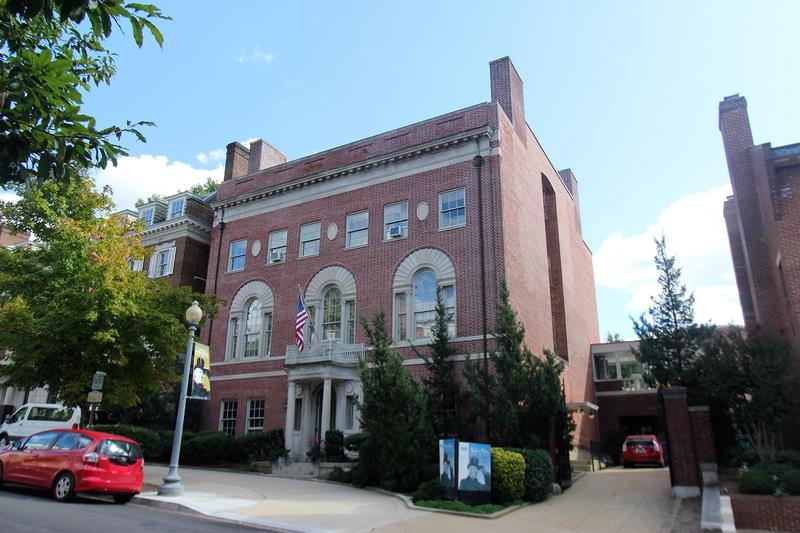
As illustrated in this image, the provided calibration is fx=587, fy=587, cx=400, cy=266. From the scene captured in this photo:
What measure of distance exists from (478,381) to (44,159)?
16090mm

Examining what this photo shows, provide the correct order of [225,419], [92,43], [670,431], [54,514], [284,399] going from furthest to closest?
[225,419], [284,399], [670,431], [54,514], [92,43]

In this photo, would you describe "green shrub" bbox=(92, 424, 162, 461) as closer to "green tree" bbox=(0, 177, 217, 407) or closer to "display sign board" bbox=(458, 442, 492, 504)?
"green tree" bbox=(0, 177, 217, 407)

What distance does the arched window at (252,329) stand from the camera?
2845 centimetres

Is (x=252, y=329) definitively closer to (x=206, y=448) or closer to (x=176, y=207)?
(x=206, y=448)

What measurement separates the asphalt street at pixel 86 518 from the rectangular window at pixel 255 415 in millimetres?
13318

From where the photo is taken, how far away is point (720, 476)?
53.4 feet

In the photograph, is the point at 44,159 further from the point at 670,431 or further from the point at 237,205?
the point at 237,205

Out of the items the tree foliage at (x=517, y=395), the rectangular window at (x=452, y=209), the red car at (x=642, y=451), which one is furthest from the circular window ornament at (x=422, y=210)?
the red car at (x=642, y=451)

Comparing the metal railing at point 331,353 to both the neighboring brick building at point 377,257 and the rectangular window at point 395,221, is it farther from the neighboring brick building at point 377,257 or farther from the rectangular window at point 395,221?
the rectangular window at point 395,221

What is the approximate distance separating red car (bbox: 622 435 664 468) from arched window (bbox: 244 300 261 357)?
58.9 feet

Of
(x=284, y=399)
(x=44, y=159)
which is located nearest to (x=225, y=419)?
(x=284, y=399)

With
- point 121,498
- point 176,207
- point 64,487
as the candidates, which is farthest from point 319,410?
point 176,207

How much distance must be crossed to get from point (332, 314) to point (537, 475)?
13181mm

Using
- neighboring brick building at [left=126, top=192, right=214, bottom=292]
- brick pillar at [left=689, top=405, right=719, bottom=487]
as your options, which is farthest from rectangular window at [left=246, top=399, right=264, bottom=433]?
brick pillar at [left=689, top=405, right=719, bottom=487]
